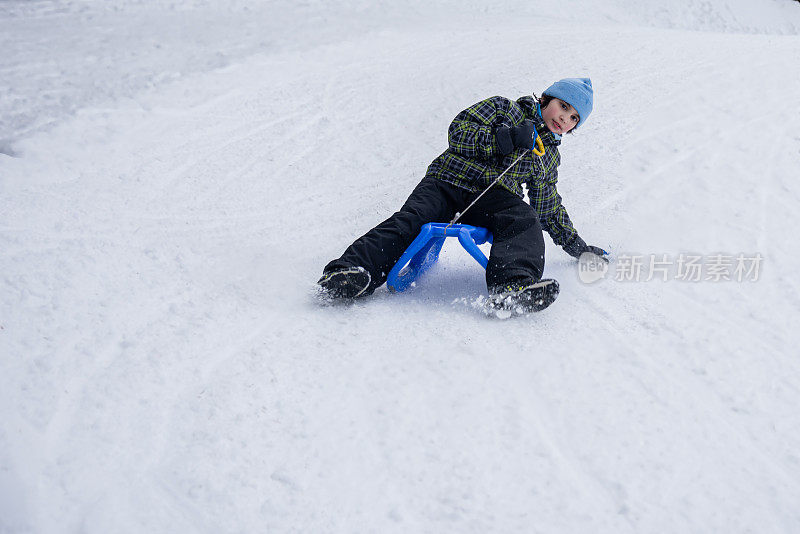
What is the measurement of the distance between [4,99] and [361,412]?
4.12m

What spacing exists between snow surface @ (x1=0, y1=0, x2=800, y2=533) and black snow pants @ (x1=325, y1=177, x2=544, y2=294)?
0.59 ft

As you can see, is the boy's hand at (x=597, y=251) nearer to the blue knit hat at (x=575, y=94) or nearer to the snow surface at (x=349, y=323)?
the snow surface at (x=349, y=323)

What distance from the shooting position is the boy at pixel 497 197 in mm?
2561

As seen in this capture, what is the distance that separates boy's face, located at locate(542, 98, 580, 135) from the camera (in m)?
2.95

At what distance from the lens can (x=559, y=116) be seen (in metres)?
2.96

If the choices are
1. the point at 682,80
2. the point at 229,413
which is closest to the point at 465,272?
the point at 229,413

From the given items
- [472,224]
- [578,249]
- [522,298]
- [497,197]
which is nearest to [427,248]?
[472,224]

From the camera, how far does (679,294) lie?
285cm

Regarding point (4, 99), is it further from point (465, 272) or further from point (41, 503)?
point (41, 503)

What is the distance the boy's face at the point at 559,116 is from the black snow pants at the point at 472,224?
39cm

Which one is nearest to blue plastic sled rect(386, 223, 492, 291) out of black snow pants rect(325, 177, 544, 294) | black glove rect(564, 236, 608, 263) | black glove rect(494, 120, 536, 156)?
black snow pants rect(325, 177, 544, 294)

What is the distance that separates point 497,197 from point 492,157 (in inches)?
7.4

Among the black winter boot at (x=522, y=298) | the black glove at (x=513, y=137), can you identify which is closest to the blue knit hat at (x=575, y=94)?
the black glove at (x=513, y=137)

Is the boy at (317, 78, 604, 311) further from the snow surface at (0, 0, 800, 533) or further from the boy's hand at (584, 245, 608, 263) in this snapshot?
the snow surface at (0, 0, 800, 533)
